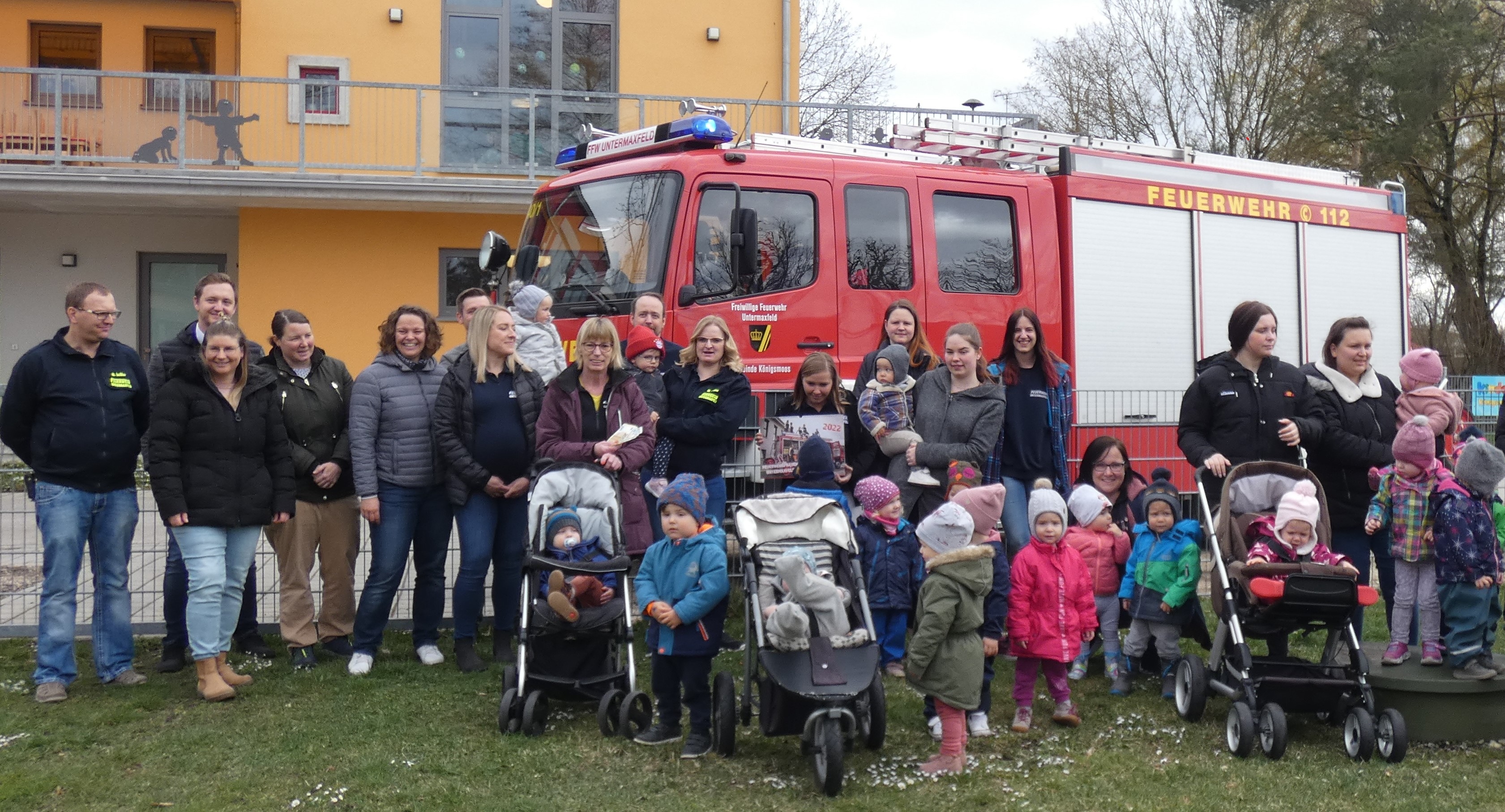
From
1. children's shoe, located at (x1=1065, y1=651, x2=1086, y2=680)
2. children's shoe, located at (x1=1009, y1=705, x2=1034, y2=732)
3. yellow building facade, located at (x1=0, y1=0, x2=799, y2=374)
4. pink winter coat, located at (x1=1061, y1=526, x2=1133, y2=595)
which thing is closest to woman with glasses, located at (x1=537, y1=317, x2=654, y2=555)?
children's shoe, located at (x1=1009, y1=705, x2=1034, y2=732)

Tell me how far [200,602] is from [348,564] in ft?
3.44

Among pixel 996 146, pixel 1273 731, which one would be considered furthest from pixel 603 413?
pixel 996 146

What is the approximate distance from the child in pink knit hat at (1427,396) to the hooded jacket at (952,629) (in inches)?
91.2

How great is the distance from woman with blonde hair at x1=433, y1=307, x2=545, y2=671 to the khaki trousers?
2.36 feet

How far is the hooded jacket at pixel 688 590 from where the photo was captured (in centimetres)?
539

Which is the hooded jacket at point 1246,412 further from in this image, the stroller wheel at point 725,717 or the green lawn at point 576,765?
the stroller wheel at point 725,717

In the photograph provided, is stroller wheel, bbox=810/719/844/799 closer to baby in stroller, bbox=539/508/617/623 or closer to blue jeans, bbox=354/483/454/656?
baby in stroller, bbox=539/508/617/623

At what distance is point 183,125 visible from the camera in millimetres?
16266

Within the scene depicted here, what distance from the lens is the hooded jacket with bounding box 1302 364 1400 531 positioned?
21.0 ft

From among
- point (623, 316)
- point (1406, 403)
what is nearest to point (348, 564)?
point (623, 316)

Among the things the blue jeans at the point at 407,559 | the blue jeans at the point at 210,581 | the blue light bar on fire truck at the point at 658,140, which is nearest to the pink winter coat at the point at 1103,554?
the blue jeans at the point at 407,559

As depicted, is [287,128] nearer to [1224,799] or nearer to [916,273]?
[916,273]

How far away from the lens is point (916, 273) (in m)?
8.59

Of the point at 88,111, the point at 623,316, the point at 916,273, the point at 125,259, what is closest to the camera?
the point at 623,316
